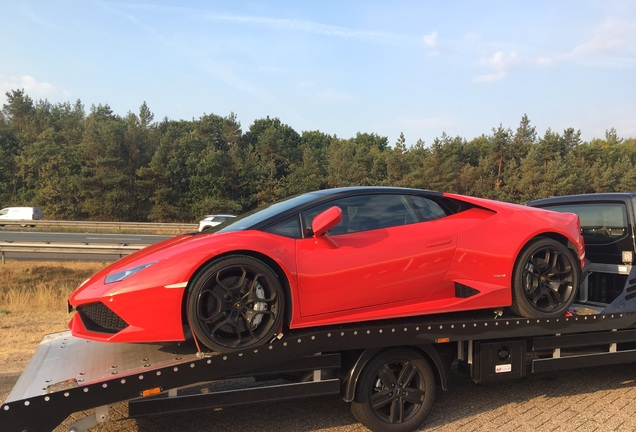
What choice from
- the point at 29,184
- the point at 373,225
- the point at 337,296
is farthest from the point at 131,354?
the point at 29,184

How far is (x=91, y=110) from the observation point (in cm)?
5925

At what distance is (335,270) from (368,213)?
2.11 ft

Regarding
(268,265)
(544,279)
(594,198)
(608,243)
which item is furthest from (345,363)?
(594,198)

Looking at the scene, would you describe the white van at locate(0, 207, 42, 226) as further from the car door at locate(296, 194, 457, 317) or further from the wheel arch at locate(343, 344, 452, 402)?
the wheel arch at locate(343, 344, 452, 402)

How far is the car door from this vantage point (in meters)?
3.54

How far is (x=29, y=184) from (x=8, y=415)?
49.1 m

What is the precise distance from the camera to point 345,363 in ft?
12.3

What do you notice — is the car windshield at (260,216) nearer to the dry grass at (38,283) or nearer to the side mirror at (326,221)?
the side mirror at (326,221)

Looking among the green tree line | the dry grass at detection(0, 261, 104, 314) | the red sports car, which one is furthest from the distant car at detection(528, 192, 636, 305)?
the green tree line

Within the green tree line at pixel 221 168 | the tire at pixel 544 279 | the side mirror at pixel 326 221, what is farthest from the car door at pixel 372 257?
the green tree line at pixel 221 168

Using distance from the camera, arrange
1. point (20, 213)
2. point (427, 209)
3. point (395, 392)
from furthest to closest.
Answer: point (20, 213)
point (427, 209)
point (395, 392)

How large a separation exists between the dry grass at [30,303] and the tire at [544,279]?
16.1ft

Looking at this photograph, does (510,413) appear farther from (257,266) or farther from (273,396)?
(257,266)

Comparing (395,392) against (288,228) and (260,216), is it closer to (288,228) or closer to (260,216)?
(288,228)
